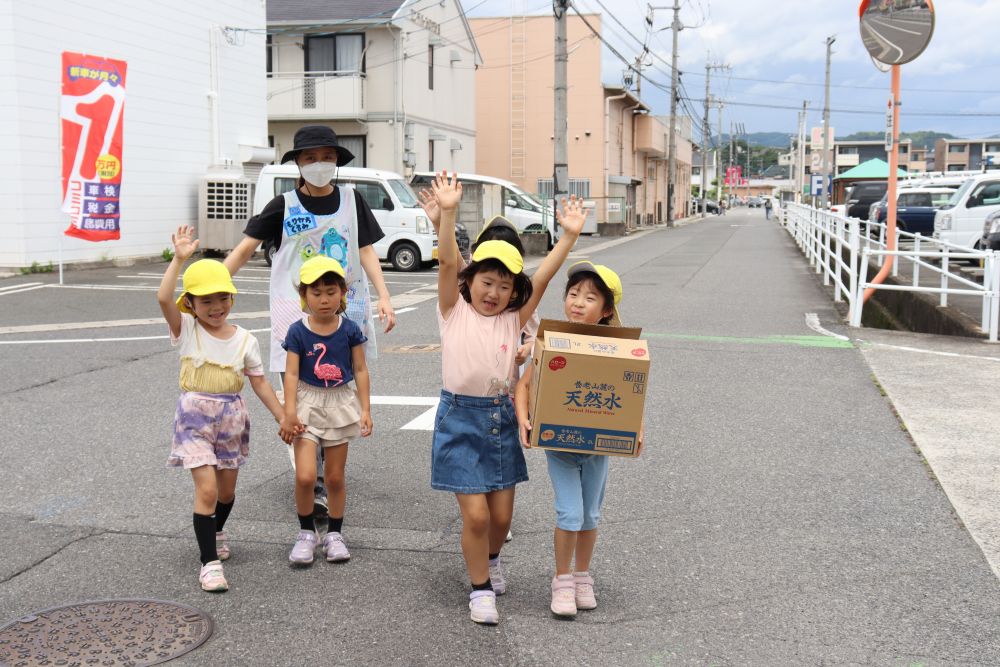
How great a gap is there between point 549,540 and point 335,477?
1.00 metres

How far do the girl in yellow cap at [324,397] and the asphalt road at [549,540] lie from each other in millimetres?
215

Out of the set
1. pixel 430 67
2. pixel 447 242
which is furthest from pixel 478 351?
pixel 430 67

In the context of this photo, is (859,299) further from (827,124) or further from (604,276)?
(827,124)

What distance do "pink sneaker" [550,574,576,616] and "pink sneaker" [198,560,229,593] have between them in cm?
126

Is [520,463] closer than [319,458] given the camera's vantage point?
Yes

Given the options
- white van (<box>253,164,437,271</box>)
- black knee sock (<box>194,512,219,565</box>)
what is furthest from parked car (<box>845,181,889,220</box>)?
black knee sock (<box>194,512,219,565</box>)

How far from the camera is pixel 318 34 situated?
30250 millimetres

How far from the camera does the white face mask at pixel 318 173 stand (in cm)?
452

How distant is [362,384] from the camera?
4.27 meters

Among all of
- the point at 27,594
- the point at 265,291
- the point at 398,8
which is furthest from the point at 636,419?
the point at 398,8

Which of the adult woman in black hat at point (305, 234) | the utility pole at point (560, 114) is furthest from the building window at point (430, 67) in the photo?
the adult woman in black hat at point (305, 234)

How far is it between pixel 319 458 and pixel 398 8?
26433mm

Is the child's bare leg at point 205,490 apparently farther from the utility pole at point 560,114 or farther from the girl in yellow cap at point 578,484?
the utility pole at point 560,114

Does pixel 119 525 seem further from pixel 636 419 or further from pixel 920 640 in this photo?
pixel 920 640
